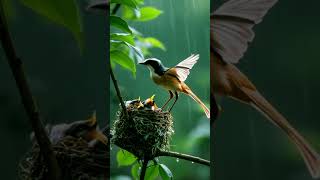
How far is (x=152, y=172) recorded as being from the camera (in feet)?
6.60

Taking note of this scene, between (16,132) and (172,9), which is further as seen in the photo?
(172,9)

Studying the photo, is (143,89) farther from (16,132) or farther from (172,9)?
(16,132)

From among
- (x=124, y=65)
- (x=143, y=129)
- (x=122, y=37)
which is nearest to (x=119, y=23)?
(x=122, y=37)

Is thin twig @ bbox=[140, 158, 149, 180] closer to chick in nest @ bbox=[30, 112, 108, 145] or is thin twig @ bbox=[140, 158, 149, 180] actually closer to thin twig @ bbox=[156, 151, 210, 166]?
thin twig @ bbox=[156, 151, 210, 166]

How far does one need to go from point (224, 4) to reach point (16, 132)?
94 centimetres

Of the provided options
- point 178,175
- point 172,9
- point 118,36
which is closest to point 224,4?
point 172,9

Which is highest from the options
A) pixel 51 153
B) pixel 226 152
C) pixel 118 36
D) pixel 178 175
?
pixel 118 36

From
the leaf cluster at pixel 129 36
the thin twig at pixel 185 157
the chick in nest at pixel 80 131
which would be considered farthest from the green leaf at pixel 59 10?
the thin twig at pixel 185 157

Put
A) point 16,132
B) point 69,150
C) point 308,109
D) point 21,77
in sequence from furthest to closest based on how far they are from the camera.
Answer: point 308,109 < point 69,150 < point 16,132 < point 21,77

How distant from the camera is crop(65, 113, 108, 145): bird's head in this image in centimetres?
164

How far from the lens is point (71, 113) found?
1624mm

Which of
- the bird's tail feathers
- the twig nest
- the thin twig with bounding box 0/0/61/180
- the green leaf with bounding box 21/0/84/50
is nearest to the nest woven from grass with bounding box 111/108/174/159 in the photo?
the twig nest

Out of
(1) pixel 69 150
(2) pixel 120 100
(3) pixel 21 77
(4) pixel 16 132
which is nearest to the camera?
(3) pixel 21 77

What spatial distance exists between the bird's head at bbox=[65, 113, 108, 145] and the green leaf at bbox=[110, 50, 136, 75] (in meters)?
0.29
